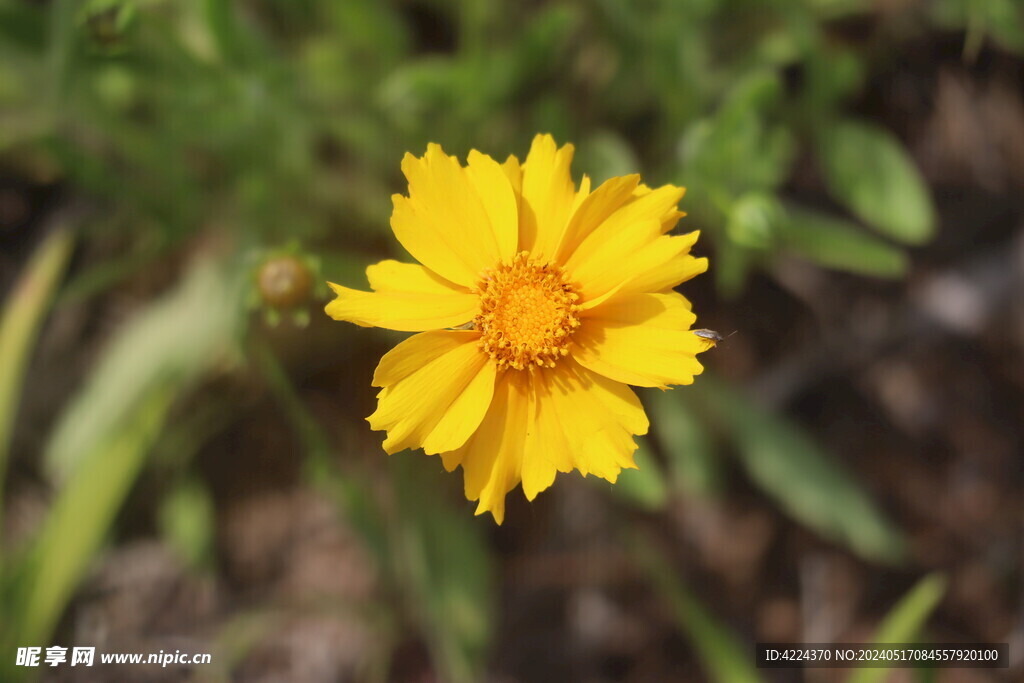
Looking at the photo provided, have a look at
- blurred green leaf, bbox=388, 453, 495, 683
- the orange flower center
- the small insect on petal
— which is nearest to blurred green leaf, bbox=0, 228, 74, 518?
blurred green leaf, bbox=388, 453, 495, 683

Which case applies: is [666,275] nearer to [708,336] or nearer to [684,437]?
[708,336]

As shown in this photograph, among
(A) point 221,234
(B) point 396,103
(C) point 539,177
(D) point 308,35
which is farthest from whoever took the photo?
(A) point 221,234

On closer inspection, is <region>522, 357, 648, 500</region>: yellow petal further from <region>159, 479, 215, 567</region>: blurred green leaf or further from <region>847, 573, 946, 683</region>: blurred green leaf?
<region>159, 479, 215, 567</region>: blurred green leaf

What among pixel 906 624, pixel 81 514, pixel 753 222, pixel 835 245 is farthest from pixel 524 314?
pixel 81 514

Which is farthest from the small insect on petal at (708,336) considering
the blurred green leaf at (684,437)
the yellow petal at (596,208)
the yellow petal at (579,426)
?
the blurred green leaf at (684,437)

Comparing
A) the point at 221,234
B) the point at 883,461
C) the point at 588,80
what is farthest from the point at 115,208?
the point at 883,461

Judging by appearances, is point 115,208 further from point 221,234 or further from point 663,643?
point 663,643
